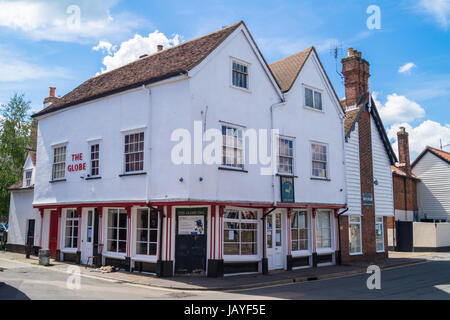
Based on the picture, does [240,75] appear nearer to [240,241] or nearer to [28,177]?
[240,241]

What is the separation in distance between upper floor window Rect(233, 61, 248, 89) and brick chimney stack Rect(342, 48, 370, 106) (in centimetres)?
979

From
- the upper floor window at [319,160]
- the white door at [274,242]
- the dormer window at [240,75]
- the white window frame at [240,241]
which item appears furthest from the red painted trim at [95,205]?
the upper floor window at [319,160]

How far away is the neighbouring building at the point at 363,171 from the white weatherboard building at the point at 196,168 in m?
1.18

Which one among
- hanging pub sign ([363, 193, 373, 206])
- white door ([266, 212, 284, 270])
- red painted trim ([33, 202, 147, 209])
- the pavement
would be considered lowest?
the pavement

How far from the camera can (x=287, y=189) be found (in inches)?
701

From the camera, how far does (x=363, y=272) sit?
18328 mm

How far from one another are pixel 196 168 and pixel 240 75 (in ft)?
16.1

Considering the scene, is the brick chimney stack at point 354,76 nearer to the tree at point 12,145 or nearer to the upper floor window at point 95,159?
Result: the upper floor window at point 95,159

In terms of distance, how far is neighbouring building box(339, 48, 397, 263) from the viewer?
2164 cm

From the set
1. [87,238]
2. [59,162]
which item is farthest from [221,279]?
[59,162]

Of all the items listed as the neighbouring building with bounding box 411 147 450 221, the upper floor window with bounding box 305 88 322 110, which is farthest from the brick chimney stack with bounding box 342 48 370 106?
the neighbouring building with bounding box 411 147 450 221

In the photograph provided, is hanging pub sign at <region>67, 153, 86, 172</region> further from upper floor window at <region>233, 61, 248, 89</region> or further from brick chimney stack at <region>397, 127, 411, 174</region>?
brick chimney stack at <region>397, 127, 411, 174</region>
